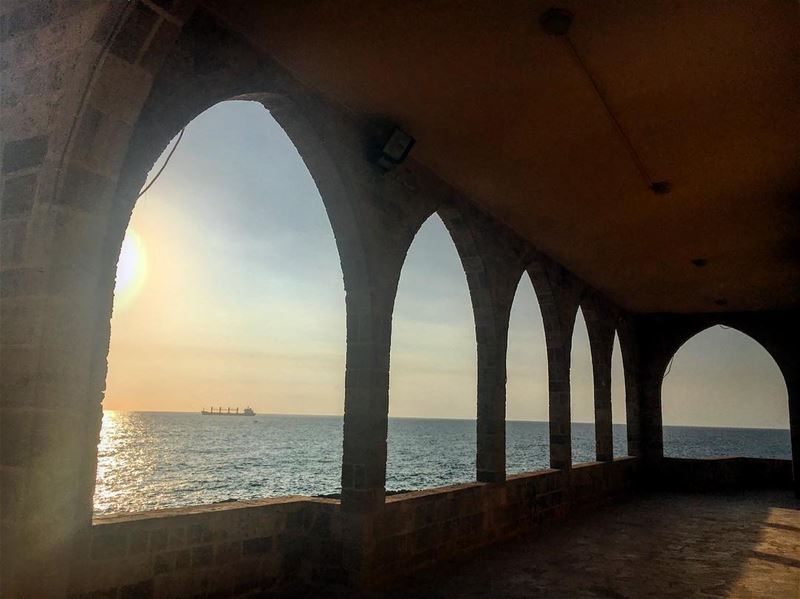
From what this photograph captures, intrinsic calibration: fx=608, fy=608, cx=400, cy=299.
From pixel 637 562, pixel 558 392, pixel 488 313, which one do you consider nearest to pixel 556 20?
pixel 488 313

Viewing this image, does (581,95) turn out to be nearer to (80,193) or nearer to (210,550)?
(80,193)

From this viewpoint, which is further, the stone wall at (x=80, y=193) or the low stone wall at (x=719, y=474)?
the low stone wall at (x=719, y=474)

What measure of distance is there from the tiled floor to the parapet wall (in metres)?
0.25

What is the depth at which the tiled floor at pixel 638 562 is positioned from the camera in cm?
455

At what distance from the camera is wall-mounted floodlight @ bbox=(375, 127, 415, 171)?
4.64m

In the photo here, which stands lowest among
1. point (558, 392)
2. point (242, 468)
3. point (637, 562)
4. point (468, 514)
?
point (242, 468)

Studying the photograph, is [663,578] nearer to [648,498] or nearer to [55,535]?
[55,535]

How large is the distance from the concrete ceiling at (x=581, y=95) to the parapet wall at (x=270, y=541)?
114 inches

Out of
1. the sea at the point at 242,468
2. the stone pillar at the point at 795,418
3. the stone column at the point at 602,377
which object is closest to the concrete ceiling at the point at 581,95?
the stone column at the point at 602,377

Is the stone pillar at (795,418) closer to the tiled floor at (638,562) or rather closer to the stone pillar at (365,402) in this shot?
the tiled floor at (638,562)

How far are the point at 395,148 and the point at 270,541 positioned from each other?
2.99m

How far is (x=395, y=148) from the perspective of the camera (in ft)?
15.4

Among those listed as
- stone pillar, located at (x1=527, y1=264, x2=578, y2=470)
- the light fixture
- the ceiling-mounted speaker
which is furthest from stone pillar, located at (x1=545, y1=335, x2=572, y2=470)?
the ceiling-mounted speaker

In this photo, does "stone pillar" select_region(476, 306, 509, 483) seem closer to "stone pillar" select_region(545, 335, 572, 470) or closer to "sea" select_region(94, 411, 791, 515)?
"stone pillar" select_region(545, 335, 572, 470)
